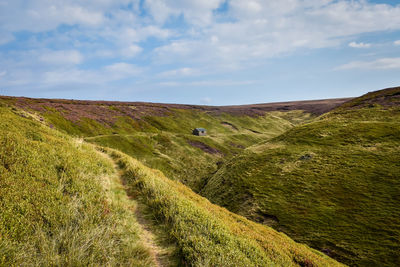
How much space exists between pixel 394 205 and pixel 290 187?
13.1 meters

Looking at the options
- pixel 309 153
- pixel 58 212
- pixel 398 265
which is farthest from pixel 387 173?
pixel 58 212

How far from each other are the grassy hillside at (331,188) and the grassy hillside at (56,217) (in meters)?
24.3

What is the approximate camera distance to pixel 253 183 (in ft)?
127

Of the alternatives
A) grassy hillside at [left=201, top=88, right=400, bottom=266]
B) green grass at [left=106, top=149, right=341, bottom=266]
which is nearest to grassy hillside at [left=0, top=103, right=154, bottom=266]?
green grass at [left=106, top=149, right=341, bottom=266]

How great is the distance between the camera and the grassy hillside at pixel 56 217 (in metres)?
5.79

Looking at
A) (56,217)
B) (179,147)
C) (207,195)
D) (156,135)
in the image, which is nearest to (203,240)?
(56,217)

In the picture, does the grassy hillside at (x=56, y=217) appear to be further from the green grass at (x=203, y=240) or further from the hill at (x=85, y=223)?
the green grass at (x=203, y=240)

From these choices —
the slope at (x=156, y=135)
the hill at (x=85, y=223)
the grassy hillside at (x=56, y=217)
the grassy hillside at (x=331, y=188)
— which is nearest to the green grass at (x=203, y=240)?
the hill at (x=85, y=223)

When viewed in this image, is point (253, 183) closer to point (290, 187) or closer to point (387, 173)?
point (290, 187)

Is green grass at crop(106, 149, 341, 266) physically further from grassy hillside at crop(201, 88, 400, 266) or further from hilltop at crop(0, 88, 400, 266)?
grassy hillside at crop(201, 88, 400, 266)

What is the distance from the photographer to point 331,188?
3228 cm

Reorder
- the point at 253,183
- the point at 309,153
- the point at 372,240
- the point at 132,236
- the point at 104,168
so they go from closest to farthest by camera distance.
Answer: the point at 132,236
the point at 104,168
the point at 372,240
the point at 253,183
the point at 309,153

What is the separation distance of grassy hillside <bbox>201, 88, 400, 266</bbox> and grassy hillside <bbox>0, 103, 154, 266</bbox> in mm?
24265

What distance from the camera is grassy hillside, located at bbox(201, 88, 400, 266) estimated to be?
23188 mm
